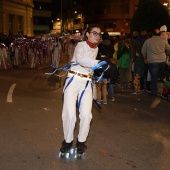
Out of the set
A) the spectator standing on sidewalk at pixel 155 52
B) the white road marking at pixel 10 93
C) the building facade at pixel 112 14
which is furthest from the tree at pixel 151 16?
the building facade at pixel 112 14

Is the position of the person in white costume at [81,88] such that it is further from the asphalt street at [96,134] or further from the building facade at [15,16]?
the building facade at [15,16]

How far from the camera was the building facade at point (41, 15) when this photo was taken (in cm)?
7971

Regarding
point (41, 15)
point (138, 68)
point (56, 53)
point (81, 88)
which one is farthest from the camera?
point (41, 15)

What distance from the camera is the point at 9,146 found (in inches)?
229

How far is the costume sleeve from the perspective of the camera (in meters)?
5.02

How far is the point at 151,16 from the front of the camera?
54.0ft

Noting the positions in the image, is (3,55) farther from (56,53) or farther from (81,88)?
(81,88)

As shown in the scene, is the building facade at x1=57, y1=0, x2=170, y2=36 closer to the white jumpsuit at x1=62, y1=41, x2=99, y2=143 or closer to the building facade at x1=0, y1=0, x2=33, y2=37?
the building facade at x1=0, y1=0, x2=33, y2=37

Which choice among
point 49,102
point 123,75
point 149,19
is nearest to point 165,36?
point 123,75

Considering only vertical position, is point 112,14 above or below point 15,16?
above

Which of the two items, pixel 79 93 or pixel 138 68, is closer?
pixel 79 93

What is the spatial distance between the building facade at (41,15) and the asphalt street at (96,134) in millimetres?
71005

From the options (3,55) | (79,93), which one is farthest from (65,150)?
(3,55)

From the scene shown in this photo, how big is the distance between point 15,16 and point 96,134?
41.9 meters
